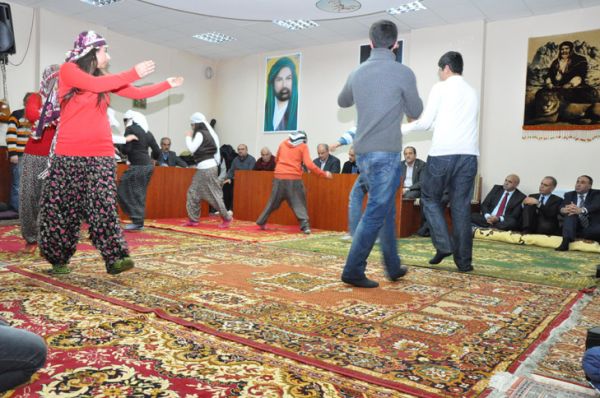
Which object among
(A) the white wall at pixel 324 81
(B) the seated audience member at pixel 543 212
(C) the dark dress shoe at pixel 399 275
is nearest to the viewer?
(C) the dark dress shoe at pixel 399 275

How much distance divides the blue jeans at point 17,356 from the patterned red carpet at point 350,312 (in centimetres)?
Answer: 74

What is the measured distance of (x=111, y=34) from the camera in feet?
34.0

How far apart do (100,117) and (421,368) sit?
2436 mm

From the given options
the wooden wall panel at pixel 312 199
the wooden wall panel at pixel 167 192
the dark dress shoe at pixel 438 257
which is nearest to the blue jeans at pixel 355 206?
the dark dress shoe at pixel 438 257

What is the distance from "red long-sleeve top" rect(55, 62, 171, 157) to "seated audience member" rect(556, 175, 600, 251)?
5.63 meters

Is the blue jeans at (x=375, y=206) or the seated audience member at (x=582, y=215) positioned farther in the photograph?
the seated audience member at (x=582, y=215)

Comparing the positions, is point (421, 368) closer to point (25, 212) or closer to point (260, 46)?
point (25, 212)

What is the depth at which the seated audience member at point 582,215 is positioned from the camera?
6.45 metres

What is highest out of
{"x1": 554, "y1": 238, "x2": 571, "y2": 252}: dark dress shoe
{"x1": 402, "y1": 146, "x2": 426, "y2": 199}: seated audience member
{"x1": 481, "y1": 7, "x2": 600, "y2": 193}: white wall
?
{"x1": 481, "y1": 7, "x2": 600, "y2": 193}: white wall

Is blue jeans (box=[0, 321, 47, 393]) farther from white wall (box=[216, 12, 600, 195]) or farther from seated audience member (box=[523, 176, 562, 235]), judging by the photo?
white wall (box=[216, 12, 600, 195])

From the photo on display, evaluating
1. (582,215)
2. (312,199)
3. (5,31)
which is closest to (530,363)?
(582,215)

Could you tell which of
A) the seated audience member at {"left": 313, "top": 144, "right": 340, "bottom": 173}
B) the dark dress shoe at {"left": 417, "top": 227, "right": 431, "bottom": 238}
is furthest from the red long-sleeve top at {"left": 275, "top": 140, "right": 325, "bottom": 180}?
the seated audience member at {"left": 313, "top": 144, "right": 340, "bottom": 173}

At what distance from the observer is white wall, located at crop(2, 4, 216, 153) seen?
8.96m

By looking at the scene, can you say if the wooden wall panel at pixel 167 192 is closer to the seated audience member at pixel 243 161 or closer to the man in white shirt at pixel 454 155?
the seated audience member at pixel 243 161
